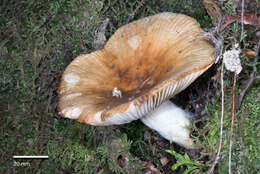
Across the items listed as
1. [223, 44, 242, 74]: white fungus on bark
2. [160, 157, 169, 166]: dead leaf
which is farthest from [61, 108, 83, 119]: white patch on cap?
[223, 44, 242, 74]: white fungus on bark

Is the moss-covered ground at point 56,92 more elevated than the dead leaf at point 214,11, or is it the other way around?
the dead leaf at point 214,11

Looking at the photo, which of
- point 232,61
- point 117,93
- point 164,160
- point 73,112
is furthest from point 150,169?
→ point 232,61

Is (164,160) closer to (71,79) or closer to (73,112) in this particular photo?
(73,112)

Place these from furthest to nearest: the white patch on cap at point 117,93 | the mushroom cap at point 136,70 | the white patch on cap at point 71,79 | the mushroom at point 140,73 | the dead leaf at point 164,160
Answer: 1. the dead leaf at point 164,160
2. the white patch on cap at point 71,79
3. the white patch on cap at point 117,93
4. the mushroom at point 140,73
5. the mushroom cap at point 136,70

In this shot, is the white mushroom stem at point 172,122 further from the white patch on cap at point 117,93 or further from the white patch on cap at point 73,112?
the white patch on cap at point 73,112

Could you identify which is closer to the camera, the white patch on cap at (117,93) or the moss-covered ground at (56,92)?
the white patch on cap at (117,93)

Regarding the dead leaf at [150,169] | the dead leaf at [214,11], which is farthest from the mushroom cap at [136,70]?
the dead leaf at [150,169]

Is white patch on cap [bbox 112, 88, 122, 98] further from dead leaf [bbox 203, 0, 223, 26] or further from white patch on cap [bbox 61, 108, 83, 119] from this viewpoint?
dead leaf [bbox 203, 0, 223, 26]
